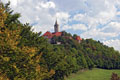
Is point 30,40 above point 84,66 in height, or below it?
above

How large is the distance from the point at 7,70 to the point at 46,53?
18.3 meters

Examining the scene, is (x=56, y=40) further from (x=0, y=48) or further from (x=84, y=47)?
(x=0, y=48)

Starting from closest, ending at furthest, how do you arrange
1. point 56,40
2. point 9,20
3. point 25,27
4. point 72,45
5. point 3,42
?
point 3,42 < point 9,20 < point 25,27 < point 72,45 < point 56,40

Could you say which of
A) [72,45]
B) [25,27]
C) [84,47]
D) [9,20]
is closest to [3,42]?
[9,20]

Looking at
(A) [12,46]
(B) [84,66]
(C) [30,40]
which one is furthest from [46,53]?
(B) [84,66]

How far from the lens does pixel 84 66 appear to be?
293ft

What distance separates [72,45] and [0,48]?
337ft

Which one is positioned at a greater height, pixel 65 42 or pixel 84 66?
pixel 65 42

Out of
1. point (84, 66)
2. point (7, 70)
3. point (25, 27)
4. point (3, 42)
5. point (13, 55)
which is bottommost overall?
point (84, 66)

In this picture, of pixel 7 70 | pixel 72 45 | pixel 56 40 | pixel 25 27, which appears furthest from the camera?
pixel 56 40

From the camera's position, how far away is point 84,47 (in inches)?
4870

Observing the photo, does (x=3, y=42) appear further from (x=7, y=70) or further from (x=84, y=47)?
(x=84, y=47)

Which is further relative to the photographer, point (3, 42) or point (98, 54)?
point (98, 54)

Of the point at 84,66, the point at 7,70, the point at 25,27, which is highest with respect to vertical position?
the point at 25,27
